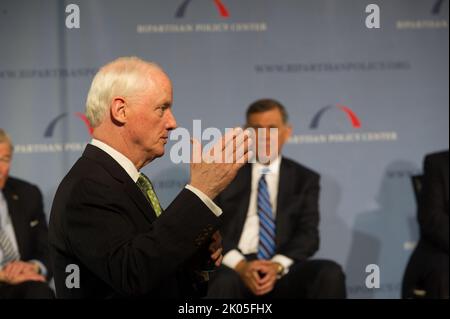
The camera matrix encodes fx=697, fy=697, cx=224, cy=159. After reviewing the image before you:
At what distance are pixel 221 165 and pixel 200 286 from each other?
0.45 metres

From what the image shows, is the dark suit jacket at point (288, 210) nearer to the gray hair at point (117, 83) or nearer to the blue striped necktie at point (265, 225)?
the blue striped necktie at point (265, 225)

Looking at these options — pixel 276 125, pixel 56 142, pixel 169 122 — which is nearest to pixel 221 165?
pixel 169 122

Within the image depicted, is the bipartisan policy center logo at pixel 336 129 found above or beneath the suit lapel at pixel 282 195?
above

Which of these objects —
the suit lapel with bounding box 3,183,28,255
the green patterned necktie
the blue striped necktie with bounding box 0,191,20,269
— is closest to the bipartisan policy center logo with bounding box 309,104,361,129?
the suit lapel with bounding box 3,183,28,255

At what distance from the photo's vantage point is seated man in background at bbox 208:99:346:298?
368cm

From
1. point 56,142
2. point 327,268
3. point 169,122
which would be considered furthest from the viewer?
point 56,142

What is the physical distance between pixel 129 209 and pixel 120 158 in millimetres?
164

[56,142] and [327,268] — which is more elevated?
[56,142]

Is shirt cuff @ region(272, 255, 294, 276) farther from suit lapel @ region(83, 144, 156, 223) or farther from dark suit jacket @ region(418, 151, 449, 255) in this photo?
suit lapel @ region(83, 144, 156, 223)

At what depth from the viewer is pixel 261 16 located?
468cm

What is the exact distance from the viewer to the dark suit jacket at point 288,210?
3977 mm

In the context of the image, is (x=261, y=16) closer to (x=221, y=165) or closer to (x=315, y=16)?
(x=315, y=16)

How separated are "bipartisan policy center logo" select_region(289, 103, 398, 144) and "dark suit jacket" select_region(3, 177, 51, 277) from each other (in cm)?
173

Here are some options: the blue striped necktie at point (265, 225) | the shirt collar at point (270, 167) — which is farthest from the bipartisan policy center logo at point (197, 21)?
the blue striped necktie at point (265, 225)
